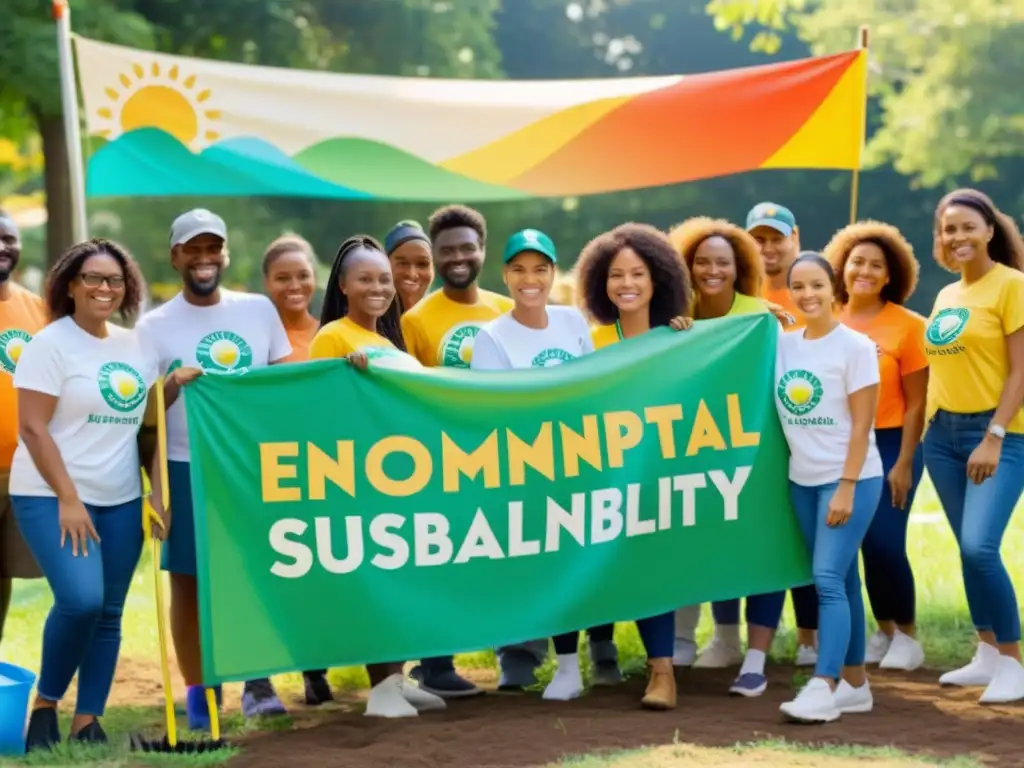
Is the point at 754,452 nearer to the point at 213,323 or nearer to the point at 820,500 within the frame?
the point at 820,500

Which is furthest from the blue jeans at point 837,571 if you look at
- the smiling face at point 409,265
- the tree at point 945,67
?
the tree at point 945,67

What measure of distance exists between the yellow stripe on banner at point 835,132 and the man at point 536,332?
2546mm

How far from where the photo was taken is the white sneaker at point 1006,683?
6.44 meters

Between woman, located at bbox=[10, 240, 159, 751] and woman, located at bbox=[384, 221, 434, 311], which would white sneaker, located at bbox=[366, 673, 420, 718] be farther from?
woman, located at bbox=[384, 221, 434, 311]

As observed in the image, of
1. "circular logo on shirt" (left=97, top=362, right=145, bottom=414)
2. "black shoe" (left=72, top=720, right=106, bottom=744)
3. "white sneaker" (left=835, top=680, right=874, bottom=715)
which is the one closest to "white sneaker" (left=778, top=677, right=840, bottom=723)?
"white sneaker" (left=835, top=680, right=874, bottom=715)

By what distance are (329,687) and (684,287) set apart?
243 centimetres

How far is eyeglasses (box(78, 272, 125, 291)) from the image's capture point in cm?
569

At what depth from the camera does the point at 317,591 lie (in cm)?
587

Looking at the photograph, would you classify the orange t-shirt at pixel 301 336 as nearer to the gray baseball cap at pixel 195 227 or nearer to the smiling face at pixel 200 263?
the smiling face at pixel 200 263

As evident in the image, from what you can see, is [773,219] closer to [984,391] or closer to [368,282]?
[984,391]

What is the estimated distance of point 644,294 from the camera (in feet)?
21.1

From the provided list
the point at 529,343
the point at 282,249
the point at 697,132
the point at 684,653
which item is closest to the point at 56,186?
the point at 697,132

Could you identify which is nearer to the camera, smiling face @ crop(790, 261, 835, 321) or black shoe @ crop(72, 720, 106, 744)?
black shoe @ crop(72, 720, 106, 744)

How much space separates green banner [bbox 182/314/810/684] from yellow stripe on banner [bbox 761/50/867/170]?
2366 mm
